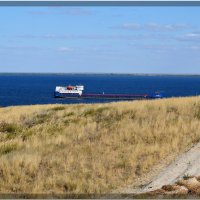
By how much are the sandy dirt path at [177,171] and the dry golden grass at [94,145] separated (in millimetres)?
721

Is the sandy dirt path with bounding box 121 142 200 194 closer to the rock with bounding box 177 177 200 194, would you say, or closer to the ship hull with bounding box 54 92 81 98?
the rock with bounding box 177 177 200 194

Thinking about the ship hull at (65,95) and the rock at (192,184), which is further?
the ship hull at (65,95)

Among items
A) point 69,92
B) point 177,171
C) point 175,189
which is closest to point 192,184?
point 175,189

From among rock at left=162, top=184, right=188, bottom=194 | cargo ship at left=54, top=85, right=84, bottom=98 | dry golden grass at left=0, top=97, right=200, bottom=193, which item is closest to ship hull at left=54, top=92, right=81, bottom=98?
cargo ship at left=54, top=85, right=84, bottom=98

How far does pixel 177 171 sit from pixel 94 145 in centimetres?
504

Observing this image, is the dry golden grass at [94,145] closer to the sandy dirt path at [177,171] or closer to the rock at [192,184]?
the sandy dirt path at [177,171]

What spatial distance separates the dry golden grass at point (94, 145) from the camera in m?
18.3

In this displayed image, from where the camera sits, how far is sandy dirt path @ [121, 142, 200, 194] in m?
17.0

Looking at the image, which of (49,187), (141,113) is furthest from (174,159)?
(141,113)

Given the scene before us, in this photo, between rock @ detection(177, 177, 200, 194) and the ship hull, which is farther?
the ship hull

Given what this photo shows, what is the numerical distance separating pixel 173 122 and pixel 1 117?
16077 mm

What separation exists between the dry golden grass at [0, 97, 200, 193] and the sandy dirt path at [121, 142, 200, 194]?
0.72m

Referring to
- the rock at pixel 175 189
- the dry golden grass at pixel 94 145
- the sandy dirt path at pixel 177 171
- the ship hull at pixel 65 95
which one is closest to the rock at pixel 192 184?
the rock at pixel 175 189

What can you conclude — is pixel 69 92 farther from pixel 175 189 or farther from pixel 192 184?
pixel 175 189
